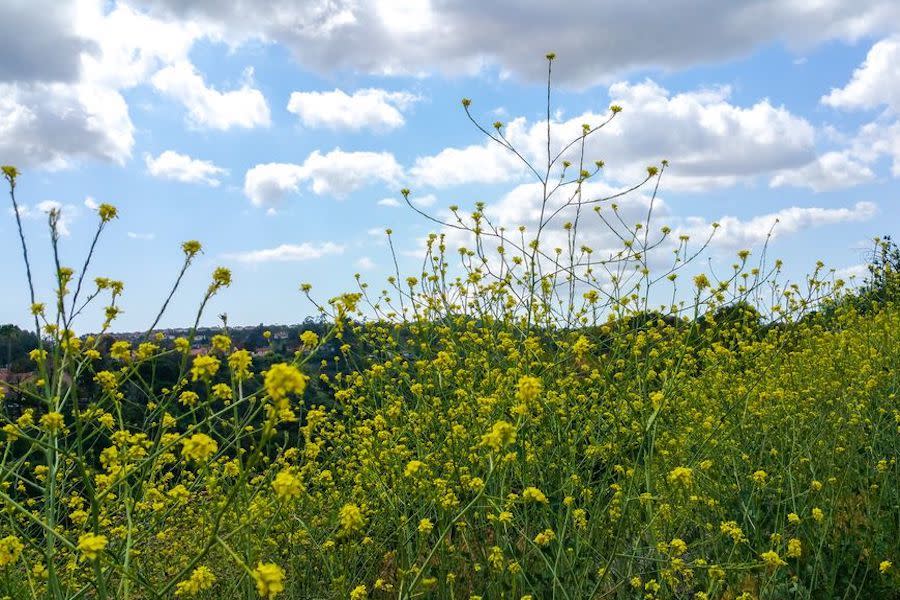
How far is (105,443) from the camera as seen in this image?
363 inches

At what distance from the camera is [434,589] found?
3.78m

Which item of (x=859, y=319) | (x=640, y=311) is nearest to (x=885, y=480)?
(x=640, y=311)

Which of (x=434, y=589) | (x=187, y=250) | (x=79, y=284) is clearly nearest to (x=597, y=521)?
(x=434, y=589)

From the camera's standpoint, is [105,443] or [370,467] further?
[105,443]

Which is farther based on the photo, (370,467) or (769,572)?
(370,467)

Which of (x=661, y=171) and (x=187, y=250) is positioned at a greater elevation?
(x=661, y=171)

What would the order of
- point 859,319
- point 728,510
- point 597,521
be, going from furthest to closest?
point 859,319, point 728,510, point 597,521

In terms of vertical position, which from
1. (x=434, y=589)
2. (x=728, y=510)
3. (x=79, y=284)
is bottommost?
(x=434, y=589)

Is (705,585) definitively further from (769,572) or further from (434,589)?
(434,589)

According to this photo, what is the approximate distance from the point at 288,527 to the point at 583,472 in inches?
66.3

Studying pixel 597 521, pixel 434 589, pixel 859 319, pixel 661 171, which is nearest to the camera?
pixel 597 521

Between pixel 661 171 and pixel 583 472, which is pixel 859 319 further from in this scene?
pixel 583 472

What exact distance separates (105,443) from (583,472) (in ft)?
22.7

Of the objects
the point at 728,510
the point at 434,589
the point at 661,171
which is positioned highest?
the point at 661,171
